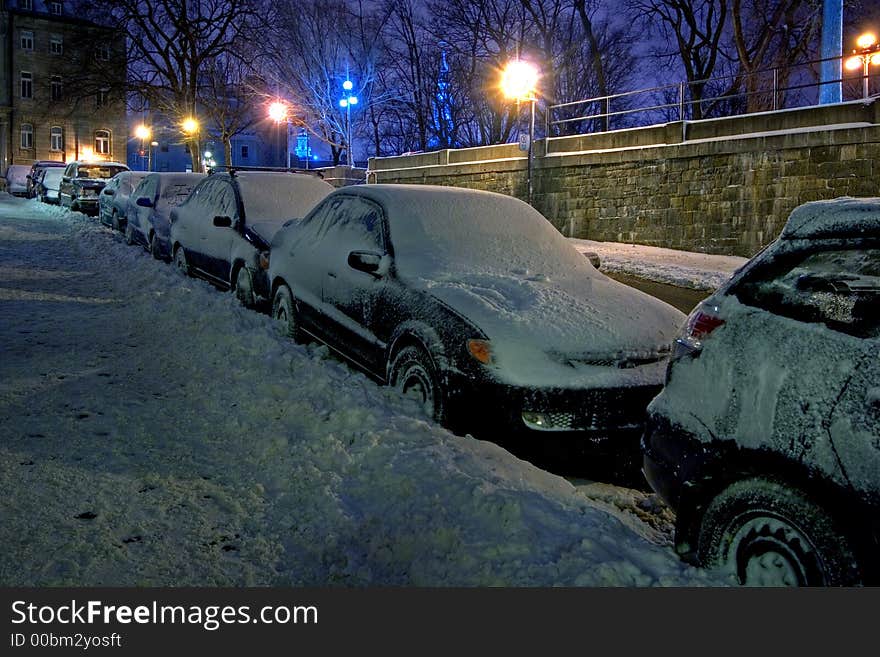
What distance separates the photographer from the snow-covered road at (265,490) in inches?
125

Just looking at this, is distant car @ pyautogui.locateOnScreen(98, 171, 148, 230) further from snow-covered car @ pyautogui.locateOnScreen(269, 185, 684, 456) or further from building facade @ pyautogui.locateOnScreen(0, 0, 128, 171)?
building facade @ pyautogui.locateOnScreen(0, 0, 128, 171)

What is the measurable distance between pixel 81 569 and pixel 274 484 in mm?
1152

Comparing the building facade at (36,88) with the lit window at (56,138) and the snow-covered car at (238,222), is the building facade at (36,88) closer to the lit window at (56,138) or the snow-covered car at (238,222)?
the lit window at (56,138)

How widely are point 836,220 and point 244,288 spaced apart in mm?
6841

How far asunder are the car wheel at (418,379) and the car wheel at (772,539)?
2.04m

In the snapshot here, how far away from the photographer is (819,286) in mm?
3070

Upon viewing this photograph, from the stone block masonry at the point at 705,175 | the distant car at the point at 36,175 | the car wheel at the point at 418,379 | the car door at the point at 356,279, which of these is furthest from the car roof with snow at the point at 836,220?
the distant car at the point at 36,175

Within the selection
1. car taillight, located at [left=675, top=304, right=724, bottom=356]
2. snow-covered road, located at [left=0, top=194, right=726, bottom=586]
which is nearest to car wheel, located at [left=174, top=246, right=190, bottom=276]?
snow-covered road, located at [left=0, top=194, right=726, bottom=586]

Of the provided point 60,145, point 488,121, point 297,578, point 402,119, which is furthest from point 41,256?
point 60,145

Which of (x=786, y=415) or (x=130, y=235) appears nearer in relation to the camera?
(x=786, y=415)

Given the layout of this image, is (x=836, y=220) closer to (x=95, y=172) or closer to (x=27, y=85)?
(x=95, y=172)

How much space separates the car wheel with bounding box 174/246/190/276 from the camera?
430 inches

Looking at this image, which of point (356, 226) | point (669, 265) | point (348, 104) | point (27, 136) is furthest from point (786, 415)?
point (27, 136)

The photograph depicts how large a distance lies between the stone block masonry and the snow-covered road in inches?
546
